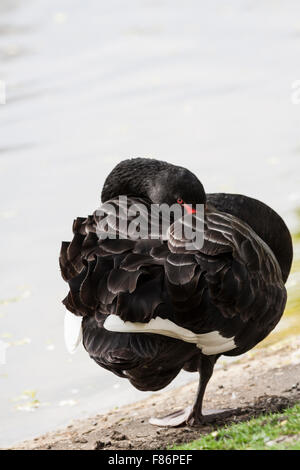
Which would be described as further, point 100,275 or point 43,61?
point 43,61

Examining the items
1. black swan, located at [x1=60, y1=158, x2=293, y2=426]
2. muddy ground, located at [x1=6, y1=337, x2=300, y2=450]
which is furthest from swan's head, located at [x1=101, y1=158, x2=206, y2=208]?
muddy ground, located at [x1=6, y1=337, x2=300, y2=450]

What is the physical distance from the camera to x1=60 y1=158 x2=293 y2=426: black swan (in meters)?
3.72

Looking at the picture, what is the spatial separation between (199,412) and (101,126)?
22.5 feet

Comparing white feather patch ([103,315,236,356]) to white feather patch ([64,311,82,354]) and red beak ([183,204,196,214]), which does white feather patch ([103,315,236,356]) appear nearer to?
white feather patch ([64,311,82,354])

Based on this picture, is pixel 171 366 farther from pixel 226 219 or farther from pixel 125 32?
pixel 125 32

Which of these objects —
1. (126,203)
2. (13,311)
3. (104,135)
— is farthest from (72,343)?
(104,135)

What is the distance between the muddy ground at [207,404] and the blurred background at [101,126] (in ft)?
Answer: 0.98

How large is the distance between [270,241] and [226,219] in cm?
88

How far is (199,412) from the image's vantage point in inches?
177

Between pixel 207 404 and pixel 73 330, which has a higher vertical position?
pixel 73 330

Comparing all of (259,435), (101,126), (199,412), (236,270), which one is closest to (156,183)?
(236,270)

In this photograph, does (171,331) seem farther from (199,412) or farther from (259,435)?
(199,412)

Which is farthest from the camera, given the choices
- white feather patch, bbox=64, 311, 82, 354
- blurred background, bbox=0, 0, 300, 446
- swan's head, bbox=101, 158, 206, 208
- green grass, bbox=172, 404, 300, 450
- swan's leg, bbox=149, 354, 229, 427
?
blurred background, bbox=0, 0, 300, 446

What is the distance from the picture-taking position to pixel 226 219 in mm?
4195
